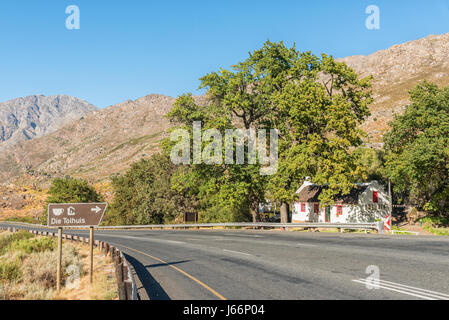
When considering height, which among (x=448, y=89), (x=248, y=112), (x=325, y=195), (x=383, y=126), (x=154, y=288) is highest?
(x=383, y=126)

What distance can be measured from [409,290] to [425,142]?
31.1m

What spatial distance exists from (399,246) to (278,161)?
17.3m

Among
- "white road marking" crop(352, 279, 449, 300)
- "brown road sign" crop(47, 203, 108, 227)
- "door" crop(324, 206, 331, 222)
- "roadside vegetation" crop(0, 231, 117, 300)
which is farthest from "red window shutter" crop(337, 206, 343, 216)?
"brown road sign" crop(47, 203, 108, 227)

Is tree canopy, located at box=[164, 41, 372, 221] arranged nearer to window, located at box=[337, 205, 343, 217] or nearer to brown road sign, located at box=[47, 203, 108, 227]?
window, located at box=[337, 205, 343, 217]

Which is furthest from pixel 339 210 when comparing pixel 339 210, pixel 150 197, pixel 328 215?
pixel 150 197

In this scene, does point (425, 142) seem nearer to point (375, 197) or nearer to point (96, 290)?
point (375, 197)

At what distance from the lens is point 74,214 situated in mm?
11117

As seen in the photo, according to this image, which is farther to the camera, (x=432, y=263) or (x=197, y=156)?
(x=197, y=156)

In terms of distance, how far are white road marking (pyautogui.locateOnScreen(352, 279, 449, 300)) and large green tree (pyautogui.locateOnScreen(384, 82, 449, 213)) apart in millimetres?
28942

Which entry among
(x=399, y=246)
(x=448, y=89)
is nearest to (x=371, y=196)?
(x=448, y=89)

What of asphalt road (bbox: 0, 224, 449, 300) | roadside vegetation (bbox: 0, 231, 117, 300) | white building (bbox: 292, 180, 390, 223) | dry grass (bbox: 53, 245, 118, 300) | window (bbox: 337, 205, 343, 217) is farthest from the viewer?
window (bbox: 337, 205, 343, 217)

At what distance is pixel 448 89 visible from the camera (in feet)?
122

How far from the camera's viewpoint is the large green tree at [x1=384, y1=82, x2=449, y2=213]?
35156 mm
